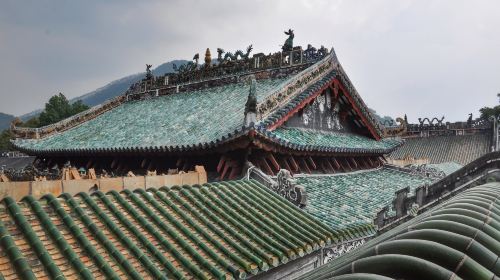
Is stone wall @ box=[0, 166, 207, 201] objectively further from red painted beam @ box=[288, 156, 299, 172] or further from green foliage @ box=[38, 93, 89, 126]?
green foliage @ box=[38, 93, 89, 126]

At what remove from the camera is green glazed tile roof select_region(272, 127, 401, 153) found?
A: 11946mm

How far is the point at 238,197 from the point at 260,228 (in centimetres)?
111

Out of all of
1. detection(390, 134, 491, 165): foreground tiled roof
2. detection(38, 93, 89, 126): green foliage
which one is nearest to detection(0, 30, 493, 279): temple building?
detection(390, 134, 491, 165): foreground tiled roof

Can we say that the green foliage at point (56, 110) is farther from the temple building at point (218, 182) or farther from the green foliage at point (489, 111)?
the green foliage at point (489, 111)

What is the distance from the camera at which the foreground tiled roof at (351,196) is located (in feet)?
30.0

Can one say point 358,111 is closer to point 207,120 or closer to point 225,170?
point 207,120

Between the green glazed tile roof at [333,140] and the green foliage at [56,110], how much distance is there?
160 ft

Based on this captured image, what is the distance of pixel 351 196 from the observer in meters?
11.8

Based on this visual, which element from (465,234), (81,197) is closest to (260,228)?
(81,197)

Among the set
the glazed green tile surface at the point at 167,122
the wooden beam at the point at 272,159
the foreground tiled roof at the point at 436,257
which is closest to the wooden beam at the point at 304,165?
the wooden beam at the point at 272,159

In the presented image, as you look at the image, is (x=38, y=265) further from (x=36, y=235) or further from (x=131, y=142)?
(x=131, y=142)

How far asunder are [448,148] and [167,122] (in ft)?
99.3

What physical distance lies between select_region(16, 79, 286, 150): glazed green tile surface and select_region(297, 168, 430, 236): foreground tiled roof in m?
2.91

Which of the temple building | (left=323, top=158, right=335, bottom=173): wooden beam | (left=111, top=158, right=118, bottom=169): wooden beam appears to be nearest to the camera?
the temple building
